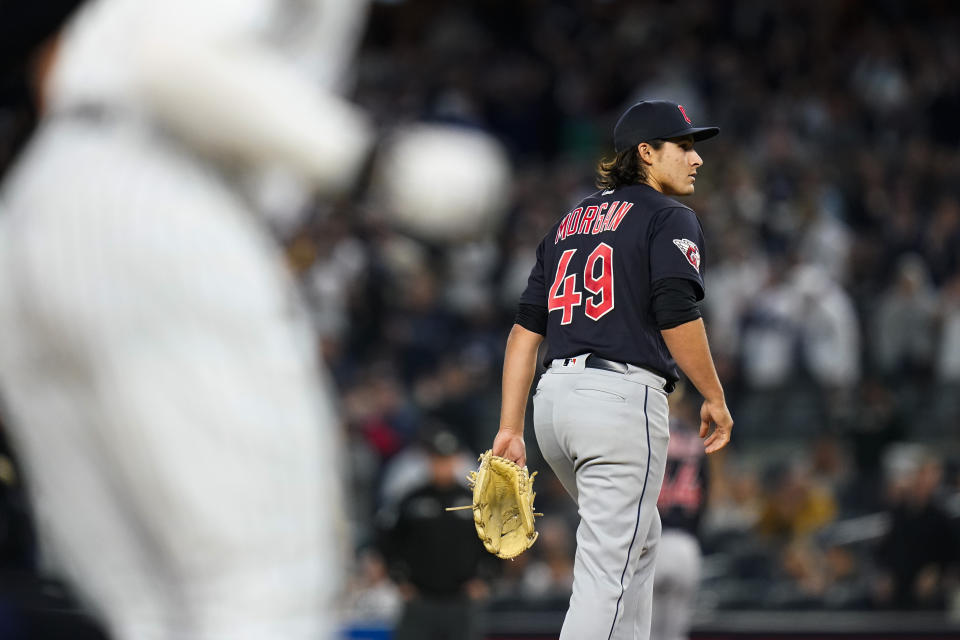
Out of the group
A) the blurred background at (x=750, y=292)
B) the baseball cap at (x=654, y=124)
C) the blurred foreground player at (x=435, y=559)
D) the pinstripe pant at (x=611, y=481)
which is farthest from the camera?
the blurred background at (x=750, y=292)

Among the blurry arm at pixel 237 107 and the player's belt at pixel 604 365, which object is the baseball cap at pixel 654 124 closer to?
the player's belt at pixel 604 365

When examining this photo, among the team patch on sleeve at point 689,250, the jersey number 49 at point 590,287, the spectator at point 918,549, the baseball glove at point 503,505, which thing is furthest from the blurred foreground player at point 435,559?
the spectator at point 918,549

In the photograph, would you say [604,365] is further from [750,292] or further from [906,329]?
[906,329]

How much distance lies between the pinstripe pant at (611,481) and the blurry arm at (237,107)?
2416 mm

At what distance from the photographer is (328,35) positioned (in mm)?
2438

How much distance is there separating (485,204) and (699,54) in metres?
16.0

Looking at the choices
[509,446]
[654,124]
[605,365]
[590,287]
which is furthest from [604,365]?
[654,124]

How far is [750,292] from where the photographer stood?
1280 centimetres

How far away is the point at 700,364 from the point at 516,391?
0.69m

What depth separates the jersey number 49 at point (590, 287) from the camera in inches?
184

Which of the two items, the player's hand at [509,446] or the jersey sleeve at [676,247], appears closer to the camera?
the jersey sleeve at [676,247]

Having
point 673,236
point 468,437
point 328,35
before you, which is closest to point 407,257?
point 468,437

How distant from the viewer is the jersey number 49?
468cm

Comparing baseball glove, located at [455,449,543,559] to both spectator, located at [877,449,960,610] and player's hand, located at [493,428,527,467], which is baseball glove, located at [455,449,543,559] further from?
spectator, located at [877,449,960,610]
